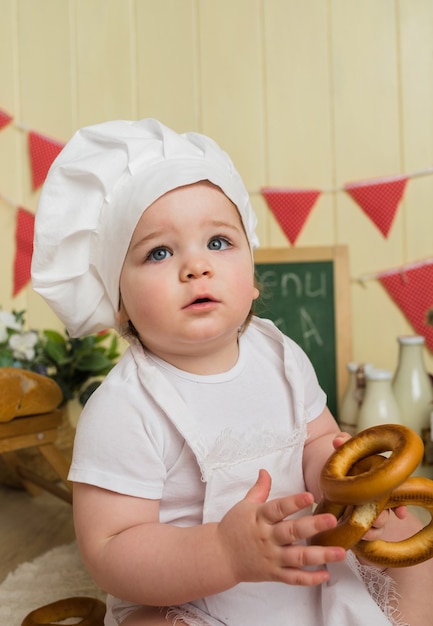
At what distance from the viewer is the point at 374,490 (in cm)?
63

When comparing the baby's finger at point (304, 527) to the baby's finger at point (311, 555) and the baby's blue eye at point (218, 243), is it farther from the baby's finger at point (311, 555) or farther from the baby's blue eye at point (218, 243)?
the baby's blue eye at point (218, 243)

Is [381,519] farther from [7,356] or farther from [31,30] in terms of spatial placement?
[31,30]

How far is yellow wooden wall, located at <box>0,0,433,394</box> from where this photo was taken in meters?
1.86

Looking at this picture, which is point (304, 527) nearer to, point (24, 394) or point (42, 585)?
point (42, 585)

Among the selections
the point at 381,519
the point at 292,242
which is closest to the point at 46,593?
the point at 381,519

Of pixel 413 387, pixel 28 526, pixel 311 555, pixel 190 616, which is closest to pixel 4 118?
pixel 28 526

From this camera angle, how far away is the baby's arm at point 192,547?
629 mm

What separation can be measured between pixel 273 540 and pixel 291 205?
1377mm

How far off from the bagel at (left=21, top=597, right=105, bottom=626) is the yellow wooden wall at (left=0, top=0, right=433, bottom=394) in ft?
3.65

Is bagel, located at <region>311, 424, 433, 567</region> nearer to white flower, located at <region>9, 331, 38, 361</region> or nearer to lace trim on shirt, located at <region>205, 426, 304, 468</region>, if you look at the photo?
lace trim on shirt, located at <region>205, 426, 304, 468</region>

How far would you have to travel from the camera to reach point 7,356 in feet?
5.39

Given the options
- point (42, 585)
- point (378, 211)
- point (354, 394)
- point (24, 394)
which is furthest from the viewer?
point (378, 211)

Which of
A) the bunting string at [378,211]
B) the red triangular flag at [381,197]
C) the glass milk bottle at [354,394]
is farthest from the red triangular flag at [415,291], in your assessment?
the glass milk bottle at [354,394]

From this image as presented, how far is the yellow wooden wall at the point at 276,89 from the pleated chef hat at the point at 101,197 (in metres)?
1.01
